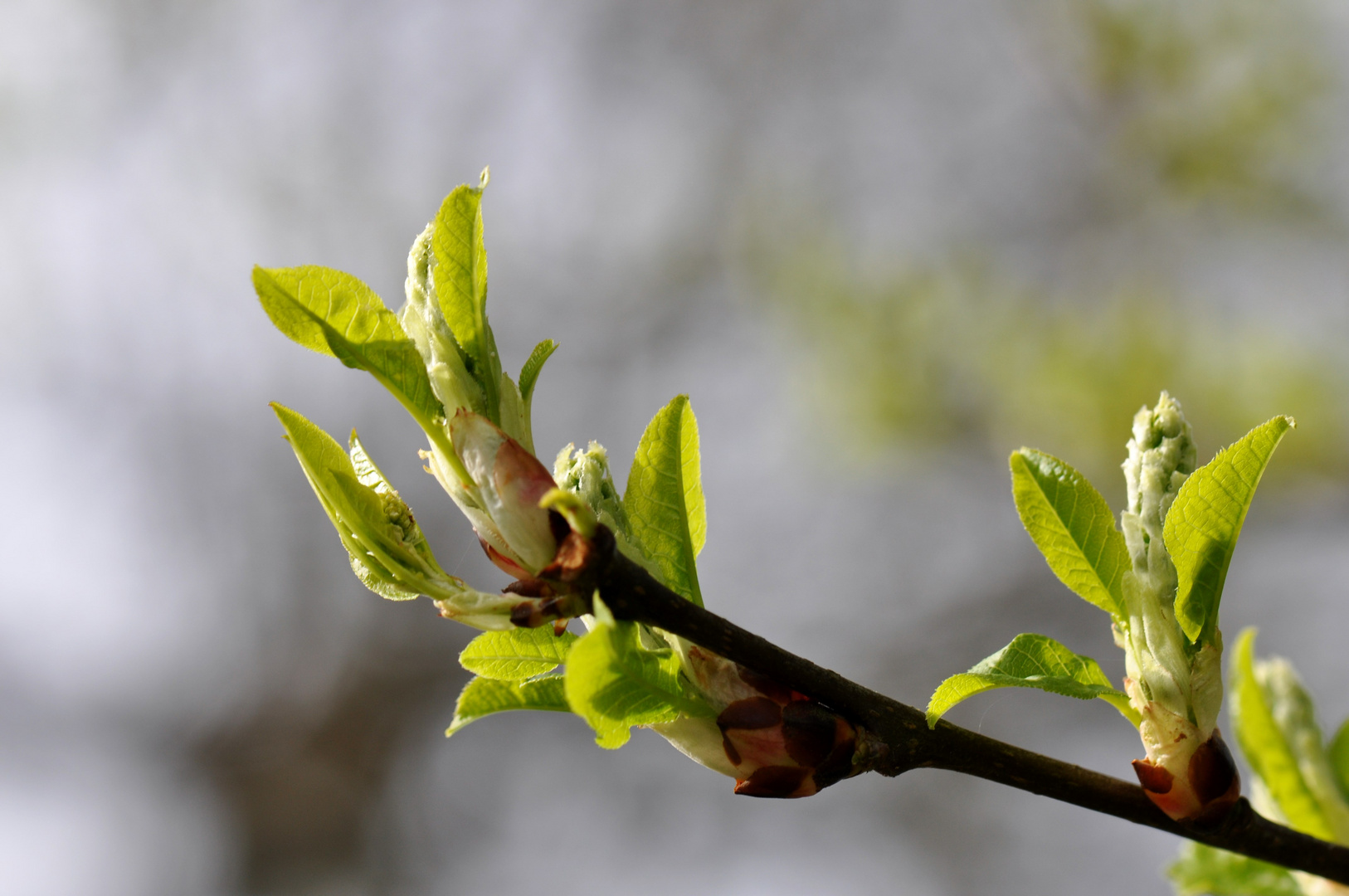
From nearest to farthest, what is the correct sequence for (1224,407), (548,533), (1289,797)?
(548,533), (1289,797), (1224,407)

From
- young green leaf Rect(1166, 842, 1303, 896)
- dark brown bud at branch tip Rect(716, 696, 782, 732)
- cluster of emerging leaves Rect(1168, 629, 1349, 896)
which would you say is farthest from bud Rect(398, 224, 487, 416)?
young green leaf Rect(1166, 842, 1303, 896)

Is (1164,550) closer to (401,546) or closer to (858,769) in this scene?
(858,769)

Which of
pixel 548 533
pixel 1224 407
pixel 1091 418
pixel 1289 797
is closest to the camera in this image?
pixel 548 533

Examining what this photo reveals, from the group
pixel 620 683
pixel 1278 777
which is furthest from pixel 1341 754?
pixel 620 683

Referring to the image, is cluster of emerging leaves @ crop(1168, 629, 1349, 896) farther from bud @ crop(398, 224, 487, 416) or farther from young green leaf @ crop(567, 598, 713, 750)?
bud @ crop(398, 224, 487, 416)

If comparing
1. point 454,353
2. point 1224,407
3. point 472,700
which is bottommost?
point 472,700

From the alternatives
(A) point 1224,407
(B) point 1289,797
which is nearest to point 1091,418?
(A) point 1224,407

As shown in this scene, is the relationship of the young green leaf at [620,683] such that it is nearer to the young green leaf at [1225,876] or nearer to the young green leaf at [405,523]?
the young green leaf at [405,523]
